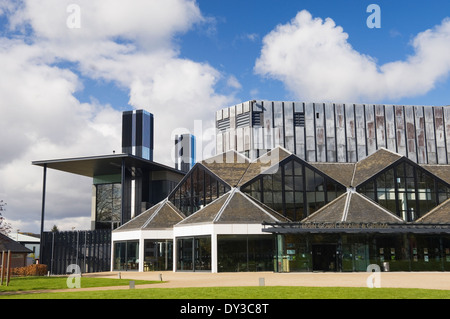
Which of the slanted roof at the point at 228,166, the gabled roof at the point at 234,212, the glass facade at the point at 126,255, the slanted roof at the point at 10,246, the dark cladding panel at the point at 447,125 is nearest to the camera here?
the gabled roof at the point at 234,212

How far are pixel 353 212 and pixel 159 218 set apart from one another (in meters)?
17.7

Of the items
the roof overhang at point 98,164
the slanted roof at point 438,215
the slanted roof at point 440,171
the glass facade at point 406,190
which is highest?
the roof overhang at point 98,164

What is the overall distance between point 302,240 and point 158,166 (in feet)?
85.0

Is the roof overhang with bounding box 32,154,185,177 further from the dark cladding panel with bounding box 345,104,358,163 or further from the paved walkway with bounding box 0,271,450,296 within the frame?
the dark cladding panel with bounding box 345,104,358,163

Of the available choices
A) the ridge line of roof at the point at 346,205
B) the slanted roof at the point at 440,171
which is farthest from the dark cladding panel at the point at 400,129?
the ridge line of roof at the point at 346,205

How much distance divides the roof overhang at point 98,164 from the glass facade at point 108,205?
1964 millimetres

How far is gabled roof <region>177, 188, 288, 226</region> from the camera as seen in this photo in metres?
39.2

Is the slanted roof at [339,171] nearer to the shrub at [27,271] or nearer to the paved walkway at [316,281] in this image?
the paved walkway at [316,281]

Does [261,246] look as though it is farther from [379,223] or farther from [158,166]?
[158,166]

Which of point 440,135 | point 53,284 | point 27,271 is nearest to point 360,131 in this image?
point 440,135

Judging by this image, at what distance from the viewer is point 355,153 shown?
8581 cm

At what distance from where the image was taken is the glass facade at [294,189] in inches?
1711

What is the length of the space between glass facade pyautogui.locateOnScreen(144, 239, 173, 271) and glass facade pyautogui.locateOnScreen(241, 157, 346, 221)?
8.96m

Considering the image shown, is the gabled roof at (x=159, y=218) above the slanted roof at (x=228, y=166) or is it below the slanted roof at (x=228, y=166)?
below
